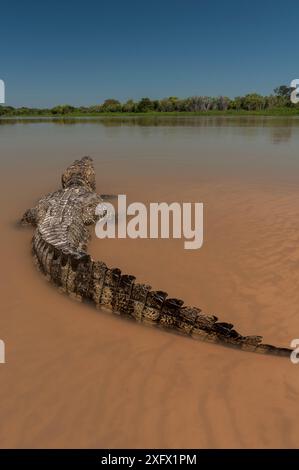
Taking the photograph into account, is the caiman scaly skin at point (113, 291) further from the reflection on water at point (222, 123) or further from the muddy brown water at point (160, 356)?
the reflection on water at point (222, 123)

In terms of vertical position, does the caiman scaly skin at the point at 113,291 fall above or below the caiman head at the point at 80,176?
below

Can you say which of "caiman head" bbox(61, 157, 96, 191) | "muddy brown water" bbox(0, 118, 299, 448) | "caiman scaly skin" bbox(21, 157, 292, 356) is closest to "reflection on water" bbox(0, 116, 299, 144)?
"caiman head" bbox(61, 157, 96, 191)

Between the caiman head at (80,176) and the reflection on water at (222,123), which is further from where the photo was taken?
the reflection on water at (222,123)

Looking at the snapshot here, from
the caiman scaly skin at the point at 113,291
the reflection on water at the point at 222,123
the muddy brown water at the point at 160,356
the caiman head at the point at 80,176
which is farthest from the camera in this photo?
the reflection on water at the point at 222,123

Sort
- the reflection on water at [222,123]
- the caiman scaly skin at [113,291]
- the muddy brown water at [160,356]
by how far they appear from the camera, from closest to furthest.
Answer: the muddy brown water at [160,356], the caiman scaly skin at [113,291], the reflection on water at [222,123]

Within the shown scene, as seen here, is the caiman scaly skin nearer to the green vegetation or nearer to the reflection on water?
the reflection on water

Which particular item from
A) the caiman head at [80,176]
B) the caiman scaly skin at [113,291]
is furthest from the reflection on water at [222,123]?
the caiman scaly skin at [113,291]

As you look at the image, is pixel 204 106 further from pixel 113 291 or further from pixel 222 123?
pixel 113 291

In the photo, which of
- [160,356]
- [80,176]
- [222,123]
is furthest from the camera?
[222,123]

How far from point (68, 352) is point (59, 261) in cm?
108

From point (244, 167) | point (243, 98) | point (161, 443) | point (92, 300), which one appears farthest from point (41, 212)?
point (243, 98)

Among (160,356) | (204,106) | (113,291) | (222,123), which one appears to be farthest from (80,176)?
(204,106)

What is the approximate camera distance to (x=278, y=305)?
11.8ft
